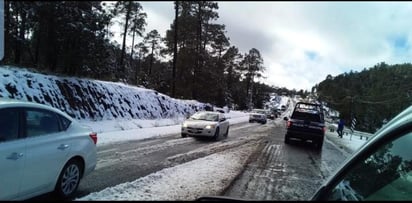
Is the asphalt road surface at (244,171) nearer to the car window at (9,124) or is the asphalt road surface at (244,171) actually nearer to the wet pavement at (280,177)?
the wet pavement at (280,177)

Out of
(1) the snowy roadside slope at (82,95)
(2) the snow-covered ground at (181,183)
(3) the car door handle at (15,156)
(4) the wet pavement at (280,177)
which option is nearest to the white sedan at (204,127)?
(4) the wet pavement at (280,177)

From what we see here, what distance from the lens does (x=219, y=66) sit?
69.9 m

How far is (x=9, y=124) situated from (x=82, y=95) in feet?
60.8

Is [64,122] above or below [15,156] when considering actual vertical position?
above

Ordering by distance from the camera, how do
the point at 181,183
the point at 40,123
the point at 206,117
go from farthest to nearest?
the point at 206,117 → the point at 181,183 → the point at 40,123

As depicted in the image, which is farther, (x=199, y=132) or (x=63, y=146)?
(x=199, y=132)

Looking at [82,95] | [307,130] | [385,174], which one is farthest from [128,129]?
[385,174]

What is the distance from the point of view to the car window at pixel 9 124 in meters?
5.71

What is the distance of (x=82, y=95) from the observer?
2384 cm

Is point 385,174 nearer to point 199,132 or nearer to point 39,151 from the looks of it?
point 39,151

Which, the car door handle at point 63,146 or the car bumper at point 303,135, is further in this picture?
the car bumper at point 303,135

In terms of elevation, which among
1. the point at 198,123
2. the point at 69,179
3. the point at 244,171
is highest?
the point at 198,123

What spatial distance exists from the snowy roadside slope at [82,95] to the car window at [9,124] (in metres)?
12.5

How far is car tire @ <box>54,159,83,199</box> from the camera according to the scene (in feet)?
22.0
